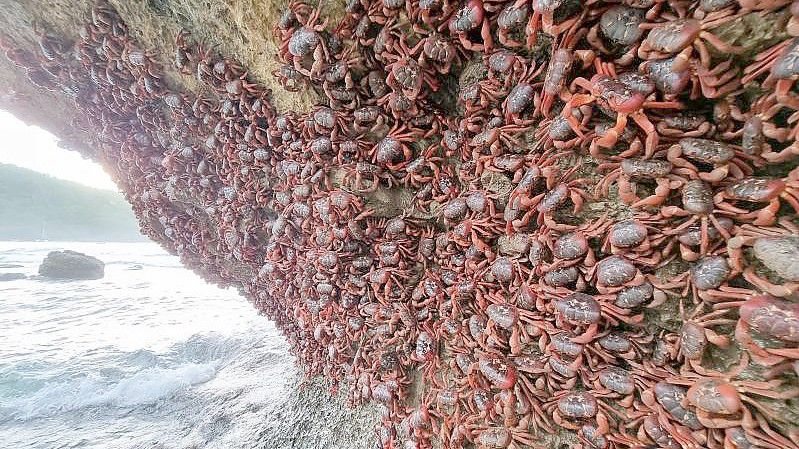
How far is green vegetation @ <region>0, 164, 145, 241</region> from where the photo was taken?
45.3 m

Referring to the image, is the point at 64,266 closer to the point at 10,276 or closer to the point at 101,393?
the point at 10,276

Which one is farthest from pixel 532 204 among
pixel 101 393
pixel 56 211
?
pixel 56 211

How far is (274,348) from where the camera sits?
10391 millimetres

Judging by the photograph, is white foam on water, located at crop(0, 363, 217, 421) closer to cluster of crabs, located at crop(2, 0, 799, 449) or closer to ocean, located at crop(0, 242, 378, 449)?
ocean, located at crop(0, 242, 378, 449)

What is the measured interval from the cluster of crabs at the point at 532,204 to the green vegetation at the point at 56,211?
63616 millimetres

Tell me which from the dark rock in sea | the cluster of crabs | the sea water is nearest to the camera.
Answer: the cluster of crabs

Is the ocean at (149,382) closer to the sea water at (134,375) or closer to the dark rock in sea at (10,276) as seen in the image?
the sea water at (134,375)

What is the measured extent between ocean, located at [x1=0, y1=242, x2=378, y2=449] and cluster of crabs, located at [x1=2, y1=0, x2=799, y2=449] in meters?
1.88

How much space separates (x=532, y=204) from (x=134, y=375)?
1229cm

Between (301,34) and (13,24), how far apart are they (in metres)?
5.87

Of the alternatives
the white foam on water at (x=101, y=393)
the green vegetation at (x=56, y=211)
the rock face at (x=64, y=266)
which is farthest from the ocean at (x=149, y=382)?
the green vegetation at (x=56, y=211)

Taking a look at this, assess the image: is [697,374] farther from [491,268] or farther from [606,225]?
[491,268]

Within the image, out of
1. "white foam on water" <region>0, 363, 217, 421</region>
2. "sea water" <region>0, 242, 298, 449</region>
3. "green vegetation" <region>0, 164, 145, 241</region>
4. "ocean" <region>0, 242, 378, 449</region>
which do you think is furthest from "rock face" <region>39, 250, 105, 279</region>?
"green vegetation" <region>0, 164, 145, 241</region>

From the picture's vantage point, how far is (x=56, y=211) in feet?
165
